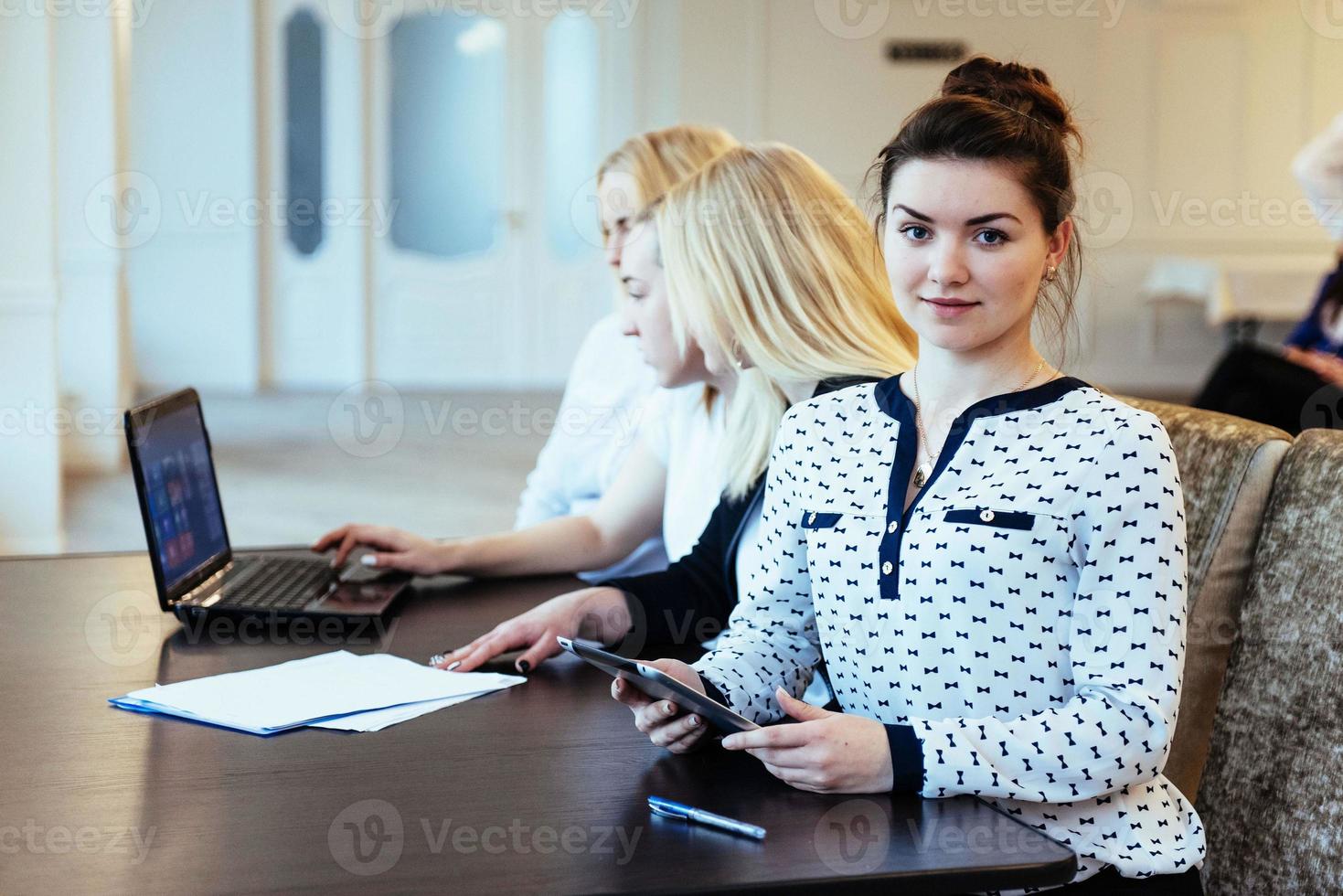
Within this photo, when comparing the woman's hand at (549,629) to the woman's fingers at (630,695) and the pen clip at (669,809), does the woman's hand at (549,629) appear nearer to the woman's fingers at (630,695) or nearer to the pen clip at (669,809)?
the woman's fingers at (630,695)

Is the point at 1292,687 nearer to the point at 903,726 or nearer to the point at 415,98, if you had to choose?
the point at 903,726

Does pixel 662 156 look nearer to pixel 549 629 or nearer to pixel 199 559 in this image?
pixel 199 559

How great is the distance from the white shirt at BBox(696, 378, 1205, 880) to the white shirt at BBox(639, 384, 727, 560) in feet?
1.77

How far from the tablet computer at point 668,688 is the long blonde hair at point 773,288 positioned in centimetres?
61

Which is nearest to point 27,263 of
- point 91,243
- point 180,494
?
point 91,243

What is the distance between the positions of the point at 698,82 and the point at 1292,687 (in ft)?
23.9

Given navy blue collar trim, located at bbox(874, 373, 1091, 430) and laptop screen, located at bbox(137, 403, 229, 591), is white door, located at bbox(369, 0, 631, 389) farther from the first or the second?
navy blue collar trim, located at bbox(874, 373, 1091, 430)

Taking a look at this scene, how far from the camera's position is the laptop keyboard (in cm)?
161

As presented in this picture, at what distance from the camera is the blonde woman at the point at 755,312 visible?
5.54 feet

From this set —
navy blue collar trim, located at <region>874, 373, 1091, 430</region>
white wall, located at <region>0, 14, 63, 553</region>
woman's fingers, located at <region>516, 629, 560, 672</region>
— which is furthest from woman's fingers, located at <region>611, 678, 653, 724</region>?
white wall, located at <region>0, 14, 63, 553</region>

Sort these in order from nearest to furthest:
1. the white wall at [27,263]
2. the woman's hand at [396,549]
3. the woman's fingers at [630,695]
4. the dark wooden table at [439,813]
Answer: the dark wooden table at [439,813], the woman's fingers at [630,695], the woman's hand at [396,549], the white wall at [27,263]

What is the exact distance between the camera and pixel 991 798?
1.10 m

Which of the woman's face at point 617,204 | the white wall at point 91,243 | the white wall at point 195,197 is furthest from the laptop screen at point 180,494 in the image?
the white wall at point 195,197

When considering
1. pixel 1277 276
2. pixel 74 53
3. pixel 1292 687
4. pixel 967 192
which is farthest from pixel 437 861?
pixel 1277 276
